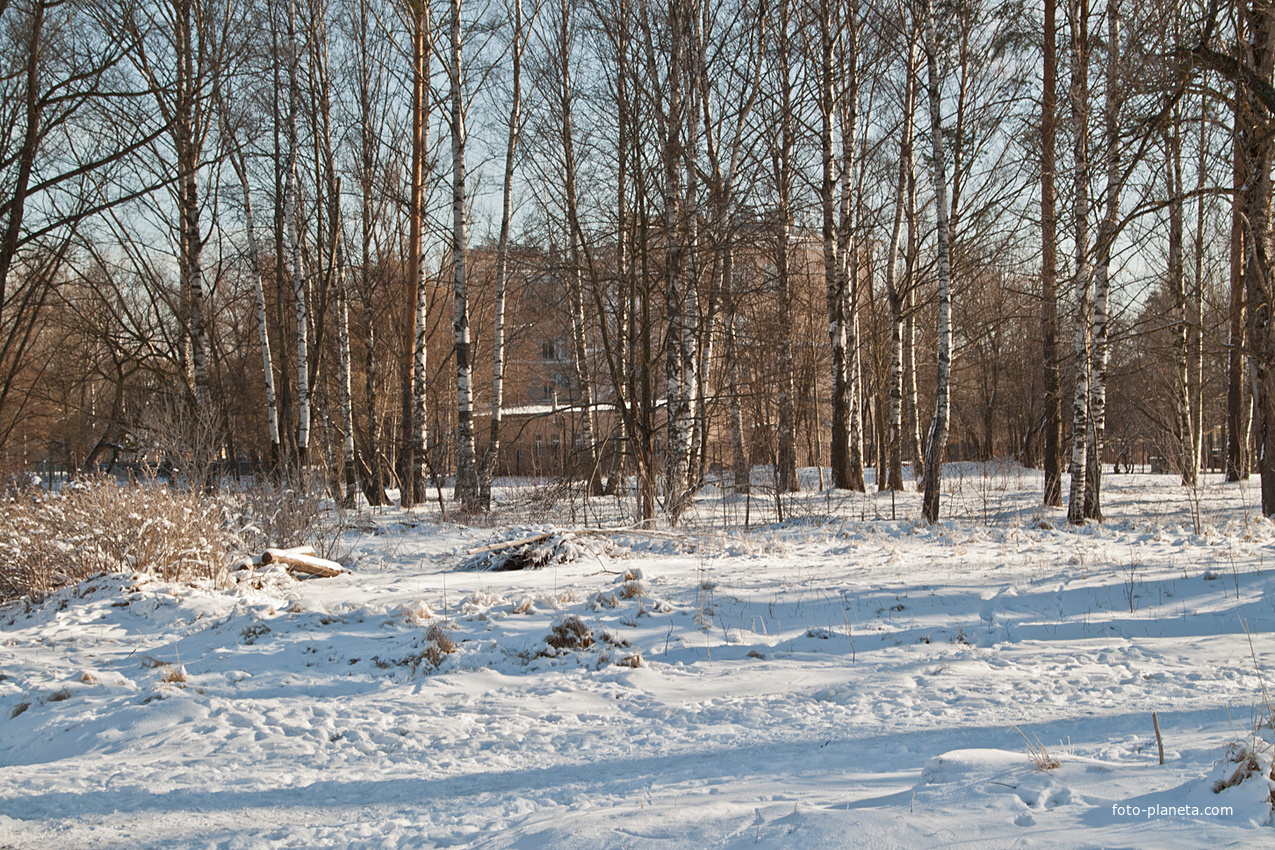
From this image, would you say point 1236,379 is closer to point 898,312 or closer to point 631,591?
point 898,312

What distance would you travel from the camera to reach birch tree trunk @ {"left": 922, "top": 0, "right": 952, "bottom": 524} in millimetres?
10188

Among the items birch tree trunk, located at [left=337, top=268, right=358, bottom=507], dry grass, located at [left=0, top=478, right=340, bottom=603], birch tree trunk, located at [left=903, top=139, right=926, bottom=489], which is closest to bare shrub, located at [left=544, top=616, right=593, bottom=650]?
dry grass, located at [left=0, top=478, right=340, bottom=603]

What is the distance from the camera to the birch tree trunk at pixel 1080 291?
386 inches

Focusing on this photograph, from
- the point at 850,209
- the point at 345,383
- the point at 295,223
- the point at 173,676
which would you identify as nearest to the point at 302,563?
the point at 173,676

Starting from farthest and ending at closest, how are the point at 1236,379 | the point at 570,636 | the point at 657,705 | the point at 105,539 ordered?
1. the point at 1236,379
2. the point at 105,539
3. the point at 570,636
4. the point at 657,705

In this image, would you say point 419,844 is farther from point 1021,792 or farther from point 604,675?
point 1021,792

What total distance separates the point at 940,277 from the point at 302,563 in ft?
30.0

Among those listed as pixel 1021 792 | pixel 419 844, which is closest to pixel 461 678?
pixel 419 844

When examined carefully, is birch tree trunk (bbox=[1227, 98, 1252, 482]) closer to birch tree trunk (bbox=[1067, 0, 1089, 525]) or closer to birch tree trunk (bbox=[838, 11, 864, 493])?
birch tree trunk (bbox=[1067, 0, 1089, 525])

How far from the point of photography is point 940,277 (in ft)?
34.8

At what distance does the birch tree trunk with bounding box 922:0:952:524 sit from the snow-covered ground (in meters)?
2.96

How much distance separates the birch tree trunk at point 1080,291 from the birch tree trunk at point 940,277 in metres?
1.63

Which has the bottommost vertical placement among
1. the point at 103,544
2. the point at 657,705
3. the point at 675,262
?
the point at 657,705

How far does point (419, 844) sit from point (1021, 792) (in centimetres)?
233
